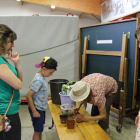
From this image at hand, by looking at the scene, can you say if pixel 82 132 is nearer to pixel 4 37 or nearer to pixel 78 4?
pixel 4 37

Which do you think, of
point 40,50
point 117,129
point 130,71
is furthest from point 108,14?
point 117,129

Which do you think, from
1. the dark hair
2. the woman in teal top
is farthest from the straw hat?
the dark hair

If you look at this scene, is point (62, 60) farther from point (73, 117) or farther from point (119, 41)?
point (73, 117)

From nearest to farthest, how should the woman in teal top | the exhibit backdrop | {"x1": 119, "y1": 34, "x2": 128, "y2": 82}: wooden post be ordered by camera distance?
1. the woman in teal top
2. {"x1": 119, "y1": 34, "x2": 128, "y2": 82}: wooden post
3. the exhibit backdrop

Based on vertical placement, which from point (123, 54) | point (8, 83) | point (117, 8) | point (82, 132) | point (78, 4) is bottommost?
point (82, 132)

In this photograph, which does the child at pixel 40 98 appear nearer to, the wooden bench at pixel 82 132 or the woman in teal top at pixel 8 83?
the wooden bench at pixel 82 132

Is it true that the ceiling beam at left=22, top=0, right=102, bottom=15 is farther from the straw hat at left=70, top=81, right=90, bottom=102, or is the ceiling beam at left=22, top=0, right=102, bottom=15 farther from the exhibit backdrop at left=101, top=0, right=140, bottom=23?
the straw hat at left=70, top=81, right=90, bottom=102

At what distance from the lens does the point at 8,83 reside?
1104 millimetres

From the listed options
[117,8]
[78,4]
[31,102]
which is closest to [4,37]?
[31,102]

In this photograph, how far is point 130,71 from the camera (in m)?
2.41

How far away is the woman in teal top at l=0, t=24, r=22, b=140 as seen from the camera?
1.09 metres

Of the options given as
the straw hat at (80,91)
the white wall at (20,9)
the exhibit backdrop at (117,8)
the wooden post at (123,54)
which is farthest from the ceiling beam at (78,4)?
the straw hat at (80,91)

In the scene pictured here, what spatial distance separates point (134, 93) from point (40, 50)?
83.2 inches

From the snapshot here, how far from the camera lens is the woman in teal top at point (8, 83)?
1091 millimetres
